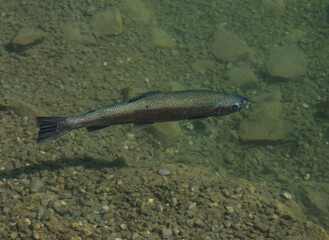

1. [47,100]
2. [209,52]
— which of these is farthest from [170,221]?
[209,52]

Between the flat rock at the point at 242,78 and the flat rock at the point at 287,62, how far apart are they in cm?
61

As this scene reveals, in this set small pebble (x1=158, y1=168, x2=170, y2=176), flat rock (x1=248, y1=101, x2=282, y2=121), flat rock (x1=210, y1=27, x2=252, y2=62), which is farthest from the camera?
flat rock (x1=210, y1=27, x2=252, y2=62)

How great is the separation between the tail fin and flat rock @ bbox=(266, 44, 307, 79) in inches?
247

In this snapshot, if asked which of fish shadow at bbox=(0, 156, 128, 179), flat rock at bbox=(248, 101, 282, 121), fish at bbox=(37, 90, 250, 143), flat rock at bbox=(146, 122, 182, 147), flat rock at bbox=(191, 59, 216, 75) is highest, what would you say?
fish at bbox=(37, 90, 250, 143)

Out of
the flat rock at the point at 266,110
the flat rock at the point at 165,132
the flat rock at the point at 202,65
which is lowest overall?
the flat rock at the point at 165,132

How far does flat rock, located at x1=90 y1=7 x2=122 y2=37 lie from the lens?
8.16 metres

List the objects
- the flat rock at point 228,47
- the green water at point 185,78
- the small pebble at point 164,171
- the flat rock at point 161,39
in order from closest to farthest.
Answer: the small pebble at point 164,171, the green water at point 185,78, the flat rock at point 161,39, the flat rock at point 228,47

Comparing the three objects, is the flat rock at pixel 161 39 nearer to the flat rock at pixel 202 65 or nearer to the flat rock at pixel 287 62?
the flat rock at pixel 202 65

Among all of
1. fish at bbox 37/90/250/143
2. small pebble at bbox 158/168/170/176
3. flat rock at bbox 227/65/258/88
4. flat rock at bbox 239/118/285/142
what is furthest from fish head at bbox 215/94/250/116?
flat rock at bbox 227/65/258/88

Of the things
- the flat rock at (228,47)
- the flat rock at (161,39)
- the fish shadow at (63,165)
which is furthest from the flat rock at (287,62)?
the fish shadow at (63,165)

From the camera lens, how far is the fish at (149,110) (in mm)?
3885

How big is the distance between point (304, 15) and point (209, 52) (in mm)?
3897

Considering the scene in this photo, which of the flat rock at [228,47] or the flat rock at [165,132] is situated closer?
the flat rock at [165,132]

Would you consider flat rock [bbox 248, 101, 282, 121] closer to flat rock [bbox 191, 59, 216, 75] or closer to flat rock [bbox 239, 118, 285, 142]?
flat rock [bbox 239, 118, 285, 142]
